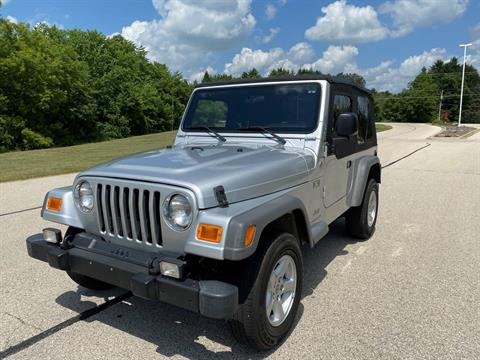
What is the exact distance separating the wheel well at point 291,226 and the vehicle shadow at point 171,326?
72 cm

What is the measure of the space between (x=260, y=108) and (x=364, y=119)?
2.06 metres

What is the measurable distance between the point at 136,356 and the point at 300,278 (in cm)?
133

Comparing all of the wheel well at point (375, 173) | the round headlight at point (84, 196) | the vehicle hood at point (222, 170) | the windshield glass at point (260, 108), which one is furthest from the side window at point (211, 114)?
the wheel well at point (375, 173)

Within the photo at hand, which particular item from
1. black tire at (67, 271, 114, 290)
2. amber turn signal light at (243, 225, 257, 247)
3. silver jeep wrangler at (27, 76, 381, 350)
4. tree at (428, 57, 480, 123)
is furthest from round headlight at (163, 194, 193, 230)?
tree at (428, 57, 480, 123)

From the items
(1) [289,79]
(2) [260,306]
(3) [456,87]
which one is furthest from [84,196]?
(3) [456,87]

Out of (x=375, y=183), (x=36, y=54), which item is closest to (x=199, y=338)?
(x=375, y=183)

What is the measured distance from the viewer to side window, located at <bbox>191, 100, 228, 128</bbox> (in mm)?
4256

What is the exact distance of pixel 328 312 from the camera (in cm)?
349

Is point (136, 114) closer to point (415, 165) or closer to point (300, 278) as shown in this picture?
point (415, 165)

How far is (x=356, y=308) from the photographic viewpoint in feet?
11.7

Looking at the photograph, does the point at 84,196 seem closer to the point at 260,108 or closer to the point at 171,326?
the point at 171,326

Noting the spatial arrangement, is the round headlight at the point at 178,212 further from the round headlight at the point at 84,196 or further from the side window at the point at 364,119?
the side window at the point at 364,119

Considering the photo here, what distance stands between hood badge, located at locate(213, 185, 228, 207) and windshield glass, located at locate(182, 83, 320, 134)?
4.72 feet

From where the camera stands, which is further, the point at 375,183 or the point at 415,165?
the point at 415,165
